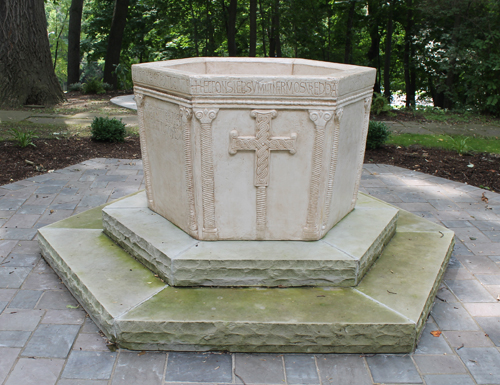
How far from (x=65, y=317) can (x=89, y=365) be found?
0.66 meters

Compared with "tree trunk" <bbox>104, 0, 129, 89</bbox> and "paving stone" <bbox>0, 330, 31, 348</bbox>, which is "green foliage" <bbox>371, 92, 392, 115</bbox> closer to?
"tree trunk" <bbox>104, 0, 129, 89</bbox>

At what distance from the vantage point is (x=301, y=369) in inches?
123

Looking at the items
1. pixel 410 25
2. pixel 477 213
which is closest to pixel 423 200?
pixel 477 213

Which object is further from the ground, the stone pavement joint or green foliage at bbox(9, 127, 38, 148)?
green foliage at bbox(9, 127, 38, 148)

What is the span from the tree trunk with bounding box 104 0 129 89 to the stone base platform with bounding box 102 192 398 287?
14374 millimetres

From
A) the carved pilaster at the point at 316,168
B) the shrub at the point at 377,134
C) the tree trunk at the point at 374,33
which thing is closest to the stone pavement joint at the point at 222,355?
the carved pilaster at the point at 316,168

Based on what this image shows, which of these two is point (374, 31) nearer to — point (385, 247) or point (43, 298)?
point (385, 247)

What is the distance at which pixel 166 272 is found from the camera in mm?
3717

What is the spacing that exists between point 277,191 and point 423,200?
326 centimetres

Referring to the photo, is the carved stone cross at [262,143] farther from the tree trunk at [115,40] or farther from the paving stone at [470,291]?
the tree trunk at [115,40]

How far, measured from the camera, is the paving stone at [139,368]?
295 centimetres

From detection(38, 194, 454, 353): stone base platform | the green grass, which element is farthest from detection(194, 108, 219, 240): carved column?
the green grass

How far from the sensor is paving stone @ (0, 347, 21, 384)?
117 inches

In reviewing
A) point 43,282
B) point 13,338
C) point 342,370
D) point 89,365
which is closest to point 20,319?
point 13,338
